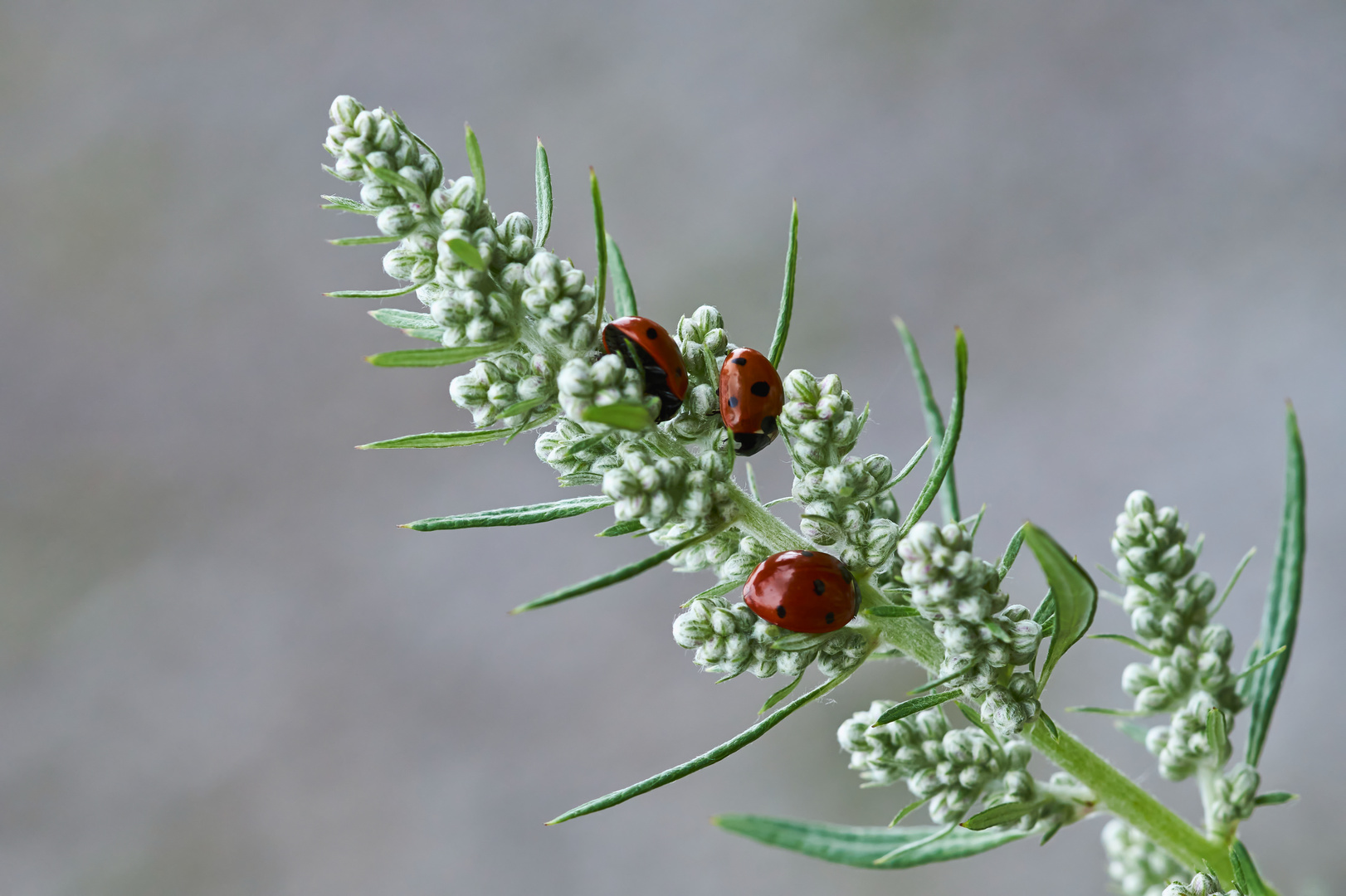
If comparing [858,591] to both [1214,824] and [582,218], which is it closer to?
[1214,824]

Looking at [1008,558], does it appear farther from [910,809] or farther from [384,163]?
[384,163]

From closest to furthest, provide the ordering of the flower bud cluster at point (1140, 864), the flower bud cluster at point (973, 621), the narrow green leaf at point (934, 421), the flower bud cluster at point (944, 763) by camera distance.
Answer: the flower bud cluster at point (973, 621) < the flower bud cluster at point (944, 763) < the narrow green leaf at point (934, 421) < the flower bud cluster at point (1140, 864)

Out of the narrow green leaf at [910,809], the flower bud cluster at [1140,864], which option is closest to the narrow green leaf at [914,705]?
the narrow green leaf at [910,809]

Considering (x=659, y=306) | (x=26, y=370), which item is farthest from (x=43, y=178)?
(x=659, y=306)

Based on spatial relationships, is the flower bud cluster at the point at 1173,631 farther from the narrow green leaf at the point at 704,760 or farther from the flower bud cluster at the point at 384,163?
the flower bud cluster at the point at 384,163

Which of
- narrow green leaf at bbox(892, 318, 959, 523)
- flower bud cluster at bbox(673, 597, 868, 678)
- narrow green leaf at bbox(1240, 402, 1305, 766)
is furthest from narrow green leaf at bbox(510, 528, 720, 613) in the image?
narrow green leaf at bbox(1240, 402, 1305, 766)

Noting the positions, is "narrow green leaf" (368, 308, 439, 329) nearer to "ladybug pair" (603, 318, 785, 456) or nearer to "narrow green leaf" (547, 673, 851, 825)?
"ladybug pair" (603, 318, 785, 456)

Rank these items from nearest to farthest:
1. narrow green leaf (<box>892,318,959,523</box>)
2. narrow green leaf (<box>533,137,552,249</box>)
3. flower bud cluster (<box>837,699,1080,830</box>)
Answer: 1. narrow green leaf (<box>533,137,552,249</box>)
2. flower bud cluster (<box>837,699,1080,830</box>)
3. narrow green leaf (<box>892,318,959,523</box>)
